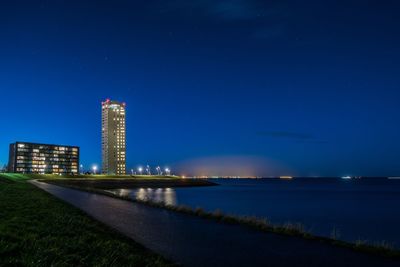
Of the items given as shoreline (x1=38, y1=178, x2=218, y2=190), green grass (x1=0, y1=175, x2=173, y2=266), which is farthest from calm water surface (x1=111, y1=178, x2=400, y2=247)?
shoreline (x1=38, y1=178, x2=218, y2=190)

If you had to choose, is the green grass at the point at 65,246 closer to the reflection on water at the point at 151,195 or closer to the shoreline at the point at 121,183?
the reflection on water at the point at 151,195

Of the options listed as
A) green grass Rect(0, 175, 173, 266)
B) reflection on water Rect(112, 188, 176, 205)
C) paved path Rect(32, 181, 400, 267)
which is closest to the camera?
green grass Rect(0, 175, 173, 266)

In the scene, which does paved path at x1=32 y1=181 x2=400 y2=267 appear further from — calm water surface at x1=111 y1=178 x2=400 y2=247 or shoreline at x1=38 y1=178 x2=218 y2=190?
shoreline at x1=38 y1=178 x2=218 y2=190

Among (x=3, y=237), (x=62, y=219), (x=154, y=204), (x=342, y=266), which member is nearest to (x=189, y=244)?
(x=342, y=266)

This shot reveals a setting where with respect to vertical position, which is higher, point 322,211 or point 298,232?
point 298,232

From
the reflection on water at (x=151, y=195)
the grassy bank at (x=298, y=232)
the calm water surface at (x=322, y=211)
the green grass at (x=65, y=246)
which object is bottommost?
the calm water surface at (x=322, y=211)

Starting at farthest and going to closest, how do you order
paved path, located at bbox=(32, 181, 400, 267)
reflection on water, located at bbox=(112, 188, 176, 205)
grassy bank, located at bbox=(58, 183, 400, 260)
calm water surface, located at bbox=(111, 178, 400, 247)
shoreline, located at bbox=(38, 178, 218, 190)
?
shoreline, located at bbox=(38, 178, 218, 190), reflection on water, located at bbox=(112, 188, 176, 205), calm water surface, located at bbox=(111, 178, 400, 247), grassy bank, located at bbox=(58, 183, 400, 260), paved path, located at bbox=(32, 181, 400, 267)

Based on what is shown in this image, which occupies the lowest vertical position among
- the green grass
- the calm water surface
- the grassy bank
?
the calm water surface

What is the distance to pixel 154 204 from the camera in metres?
26.9

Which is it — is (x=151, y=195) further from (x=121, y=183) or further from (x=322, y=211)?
(x=121, y=183)

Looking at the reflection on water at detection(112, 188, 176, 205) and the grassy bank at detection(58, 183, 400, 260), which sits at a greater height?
the grassy bank at detection(58, 183, 400, 260)

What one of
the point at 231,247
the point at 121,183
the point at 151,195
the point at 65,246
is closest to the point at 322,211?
the point at 151,195

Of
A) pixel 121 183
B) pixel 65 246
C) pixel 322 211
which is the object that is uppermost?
pixel 65 246

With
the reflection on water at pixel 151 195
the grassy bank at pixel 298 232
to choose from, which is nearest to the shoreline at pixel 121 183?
the reflection on water at pixel 151 195
